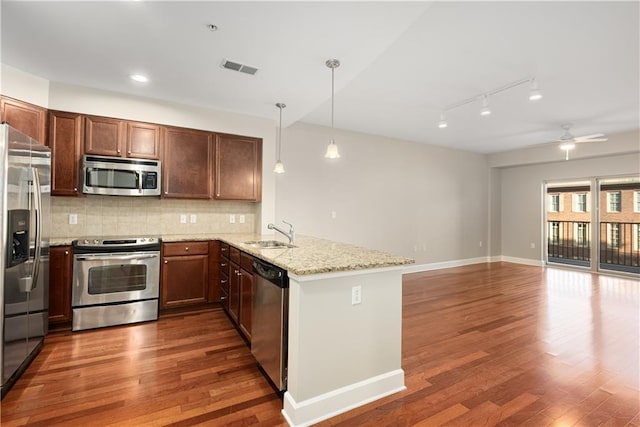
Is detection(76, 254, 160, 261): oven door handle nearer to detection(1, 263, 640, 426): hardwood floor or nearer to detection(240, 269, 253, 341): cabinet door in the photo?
detection(1, 263, 640, 426): hardwood floor

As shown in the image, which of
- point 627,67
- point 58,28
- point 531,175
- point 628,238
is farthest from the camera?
point 531,175

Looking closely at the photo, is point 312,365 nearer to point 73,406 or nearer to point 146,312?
point 73,406

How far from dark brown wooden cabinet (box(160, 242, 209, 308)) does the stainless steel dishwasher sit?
148 cm

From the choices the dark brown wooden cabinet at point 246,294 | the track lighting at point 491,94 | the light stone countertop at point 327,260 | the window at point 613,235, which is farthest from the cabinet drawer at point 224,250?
the window at point 613,235

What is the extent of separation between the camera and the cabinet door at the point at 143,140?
347 centimetres

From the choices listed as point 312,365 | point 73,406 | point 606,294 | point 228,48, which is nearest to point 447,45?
point 228,48

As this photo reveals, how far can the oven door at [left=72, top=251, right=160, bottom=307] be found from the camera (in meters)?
3.00

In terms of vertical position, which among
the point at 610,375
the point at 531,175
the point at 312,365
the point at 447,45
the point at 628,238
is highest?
the point at 447,45

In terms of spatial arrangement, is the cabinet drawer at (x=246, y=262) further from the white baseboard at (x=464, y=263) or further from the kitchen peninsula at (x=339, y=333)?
the white baseboard at (x=464, y=263)

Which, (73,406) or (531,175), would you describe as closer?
(73,406)

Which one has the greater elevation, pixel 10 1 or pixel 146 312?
pixel 10 1

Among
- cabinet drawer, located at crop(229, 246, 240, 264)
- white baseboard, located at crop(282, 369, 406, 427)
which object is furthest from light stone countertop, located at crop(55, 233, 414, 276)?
white baseboard, located at crop(282, 369, 406, 427)

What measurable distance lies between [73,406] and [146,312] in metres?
1.46

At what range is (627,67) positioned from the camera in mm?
3008
